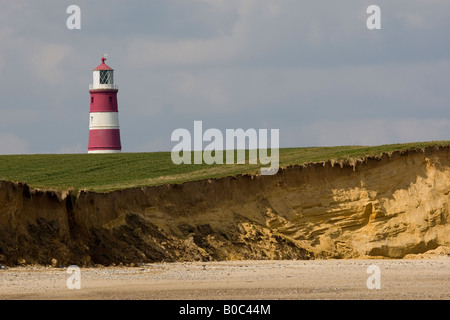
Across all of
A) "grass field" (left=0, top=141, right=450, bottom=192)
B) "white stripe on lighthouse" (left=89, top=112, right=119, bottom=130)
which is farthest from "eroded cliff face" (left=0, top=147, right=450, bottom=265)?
"white stripe on lighthouse" (left=89, top=112, right=119, bottom=130)

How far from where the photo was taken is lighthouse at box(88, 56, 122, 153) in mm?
73938

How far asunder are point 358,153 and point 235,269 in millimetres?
11284

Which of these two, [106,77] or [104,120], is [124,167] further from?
[106,77]

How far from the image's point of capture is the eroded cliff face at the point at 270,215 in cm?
3331

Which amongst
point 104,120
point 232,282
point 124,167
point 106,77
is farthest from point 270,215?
point 106,77

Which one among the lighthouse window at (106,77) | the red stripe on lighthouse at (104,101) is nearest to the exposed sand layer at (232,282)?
the red stripe on lighthouse at (104,101)

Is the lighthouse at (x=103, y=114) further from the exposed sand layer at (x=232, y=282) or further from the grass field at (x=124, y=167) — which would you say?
the exposed sand layer at (x=232, y=282)

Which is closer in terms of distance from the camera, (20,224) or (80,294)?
(80,294)

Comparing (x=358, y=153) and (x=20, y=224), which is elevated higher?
(x=358, y=153)

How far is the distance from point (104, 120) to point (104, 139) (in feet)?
5.45

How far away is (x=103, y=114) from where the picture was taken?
74.8 meters

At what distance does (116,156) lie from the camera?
2167 inches
